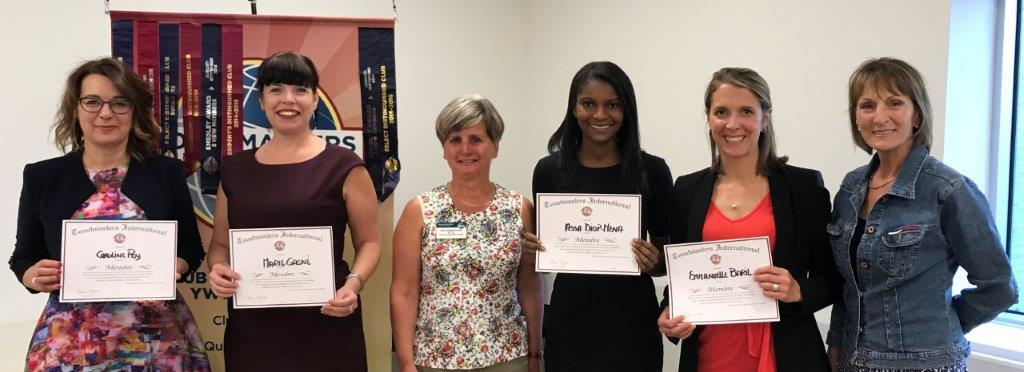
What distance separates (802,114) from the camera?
3.24 m

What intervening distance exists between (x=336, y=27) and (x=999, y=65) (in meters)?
2.76

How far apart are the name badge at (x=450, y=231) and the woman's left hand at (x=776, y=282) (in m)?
0.90

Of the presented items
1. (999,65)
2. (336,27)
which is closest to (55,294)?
(336,27)

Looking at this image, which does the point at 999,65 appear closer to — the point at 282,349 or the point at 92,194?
the point at 282,349

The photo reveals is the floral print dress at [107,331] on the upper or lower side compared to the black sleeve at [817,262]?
lower

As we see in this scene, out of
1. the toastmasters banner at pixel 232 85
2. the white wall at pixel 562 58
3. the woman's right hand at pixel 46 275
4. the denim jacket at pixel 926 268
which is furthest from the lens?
the white wall at pixel 562 58

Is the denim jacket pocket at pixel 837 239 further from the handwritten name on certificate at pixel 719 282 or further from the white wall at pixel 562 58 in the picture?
the white wall at pixel 562 58

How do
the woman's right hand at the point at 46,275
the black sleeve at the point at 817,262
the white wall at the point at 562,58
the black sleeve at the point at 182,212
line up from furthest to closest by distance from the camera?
the white wall at the point at 562,58 → the black sleeve at the point at 182,212 → the woman's right hand at the point at 46,275 → the black sleeve at the point at 817,262

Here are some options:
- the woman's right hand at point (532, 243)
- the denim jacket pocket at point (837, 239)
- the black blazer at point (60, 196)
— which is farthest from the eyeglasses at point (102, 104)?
the denim jacket pocket at point (837, 239)

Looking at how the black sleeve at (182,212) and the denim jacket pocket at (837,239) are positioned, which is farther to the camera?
Answer: the black sleeve at (182,212)

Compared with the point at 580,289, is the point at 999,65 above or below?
above

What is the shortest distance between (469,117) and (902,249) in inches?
51.0

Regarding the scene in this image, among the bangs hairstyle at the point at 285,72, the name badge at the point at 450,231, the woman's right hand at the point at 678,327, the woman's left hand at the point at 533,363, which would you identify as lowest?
the woman's left hand at the point at 533,363

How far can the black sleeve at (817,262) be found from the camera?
1.99 m
